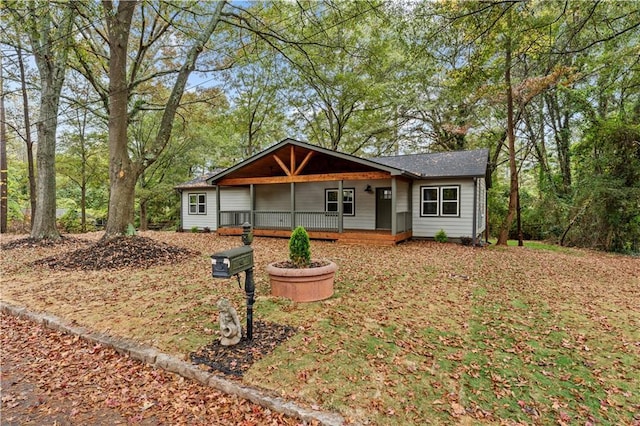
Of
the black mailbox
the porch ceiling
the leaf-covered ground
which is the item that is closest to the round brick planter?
the black mailbox

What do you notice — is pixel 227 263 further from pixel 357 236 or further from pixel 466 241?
pixel 466 241

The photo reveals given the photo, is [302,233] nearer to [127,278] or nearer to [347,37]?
[127,278]

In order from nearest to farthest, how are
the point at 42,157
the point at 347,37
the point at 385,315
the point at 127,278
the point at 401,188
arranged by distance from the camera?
1. the point at 385,315
2. the point at 127,278
3. the point at 42,157
4. the point at 401,188
5. the point at 347,37

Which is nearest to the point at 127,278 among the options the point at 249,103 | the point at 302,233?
the point at 302,233

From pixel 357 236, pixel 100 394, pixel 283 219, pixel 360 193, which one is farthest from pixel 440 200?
pixel 100 394

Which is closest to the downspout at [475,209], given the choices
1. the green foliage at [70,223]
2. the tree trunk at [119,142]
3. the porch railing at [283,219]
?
the porch railing at [283,219]

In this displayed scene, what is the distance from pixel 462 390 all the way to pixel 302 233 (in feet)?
10.0

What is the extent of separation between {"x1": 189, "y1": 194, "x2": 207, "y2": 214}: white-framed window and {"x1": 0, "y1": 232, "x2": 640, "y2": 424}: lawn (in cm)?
987

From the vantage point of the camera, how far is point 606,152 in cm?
1184

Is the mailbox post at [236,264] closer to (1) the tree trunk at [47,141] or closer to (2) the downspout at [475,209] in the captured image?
(2) the downspout at [475,209]

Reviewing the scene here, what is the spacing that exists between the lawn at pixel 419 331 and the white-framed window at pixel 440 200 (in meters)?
4.72

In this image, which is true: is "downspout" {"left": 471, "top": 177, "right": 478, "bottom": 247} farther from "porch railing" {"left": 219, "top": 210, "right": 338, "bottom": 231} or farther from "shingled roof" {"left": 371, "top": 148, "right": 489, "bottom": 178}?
"porch railing" {"left": 219, "top": 210, "right": 338, "bottom": 231}

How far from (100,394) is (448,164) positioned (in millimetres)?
12949

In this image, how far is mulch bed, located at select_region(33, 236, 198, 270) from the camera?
7.38 m
